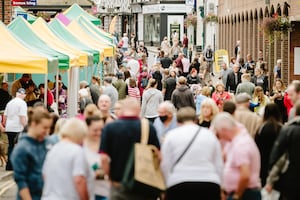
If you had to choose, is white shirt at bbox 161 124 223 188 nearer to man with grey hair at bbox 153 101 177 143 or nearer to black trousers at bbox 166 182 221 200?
black trousers at bbox 166 182 221 200

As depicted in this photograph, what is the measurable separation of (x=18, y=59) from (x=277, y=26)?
749 inches

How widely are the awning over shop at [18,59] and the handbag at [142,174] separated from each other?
9.86 m

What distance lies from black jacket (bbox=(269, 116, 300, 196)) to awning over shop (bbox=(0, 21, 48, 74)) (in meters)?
9.74

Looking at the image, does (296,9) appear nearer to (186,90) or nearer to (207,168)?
(186,90)

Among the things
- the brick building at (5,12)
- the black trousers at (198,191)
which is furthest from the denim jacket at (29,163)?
the brick building at (5,12)

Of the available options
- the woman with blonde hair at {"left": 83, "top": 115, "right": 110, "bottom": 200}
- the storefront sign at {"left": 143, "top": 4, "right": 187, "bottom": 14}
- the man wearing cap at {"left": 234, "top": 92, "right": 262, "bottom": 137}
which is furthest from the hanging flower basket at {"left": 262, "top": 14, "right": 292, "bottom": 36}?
the storefront sign at {"left": 143, "top": 4, "right": 187, "bottom": 14}

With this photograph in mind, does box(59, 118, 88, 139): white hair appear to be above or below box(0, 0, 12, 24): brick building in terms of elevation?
below

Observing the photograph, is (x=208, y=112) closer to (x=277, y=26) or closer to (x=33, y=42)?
(x=33, y=42)

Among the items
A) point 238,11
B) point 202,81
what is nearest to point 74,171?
point 202,81

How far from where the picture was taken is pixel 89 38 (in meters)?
36.3

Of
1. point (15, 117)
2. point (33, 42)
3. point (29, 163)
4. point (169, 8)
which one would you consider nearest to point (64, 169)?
point (29, 163)

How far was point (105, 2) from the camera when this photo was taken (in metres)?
122

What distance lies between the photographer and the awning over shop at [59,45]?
26469 mm

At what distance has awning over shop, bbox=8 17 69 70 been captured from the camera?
24.1m
